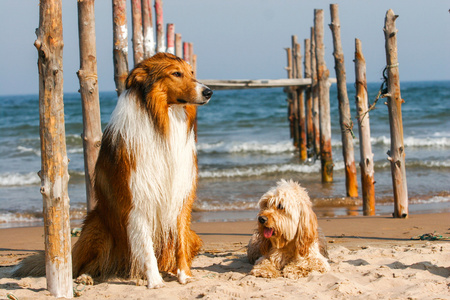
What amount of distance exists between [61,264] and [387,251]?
341 cm

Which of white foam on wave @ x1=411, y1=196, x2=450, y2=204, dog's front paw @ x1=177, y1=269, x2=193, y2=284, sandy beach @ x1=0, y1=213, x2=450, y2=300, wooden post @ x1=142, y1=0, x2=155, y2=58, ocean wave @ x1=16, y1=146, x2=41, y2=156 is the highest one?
wooden post @ x1=142, y1=0, x2=155, y2=58

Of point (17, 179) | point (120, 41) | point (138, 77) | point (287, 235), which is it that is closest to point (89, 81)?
point (120, 41)

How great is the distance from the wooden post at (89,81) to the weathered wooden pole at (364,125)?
417cm

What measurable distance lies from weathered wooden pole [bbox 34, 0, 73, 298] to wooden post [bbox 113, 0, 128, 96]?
→ 9.43 ft

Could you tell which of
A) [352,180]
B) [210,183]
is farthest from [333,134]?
[352,180]

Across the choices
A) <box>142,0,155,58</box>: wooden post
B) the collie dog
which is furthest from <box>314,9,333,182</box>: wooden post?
the collie dog

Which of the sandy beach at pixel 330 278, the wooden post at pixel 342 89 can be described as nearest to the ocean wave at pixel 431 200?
the wooden post at pixel 342 89

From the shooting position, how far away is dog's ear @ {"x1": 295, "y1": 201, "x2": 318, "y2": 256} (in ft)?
15.9

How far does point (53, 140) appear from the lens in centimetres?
408

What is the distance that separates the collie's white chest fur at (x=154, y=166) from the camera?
14.8ft

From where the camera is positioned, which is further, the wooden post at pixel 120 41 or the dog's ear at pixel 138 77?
the wooden post at pixel 120 41

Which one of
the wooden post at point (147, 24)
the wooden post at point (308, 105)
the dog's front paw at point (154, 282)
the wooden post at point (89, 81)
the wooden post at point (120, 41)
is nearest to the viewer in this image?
the dog's front paw at point (154, 282)

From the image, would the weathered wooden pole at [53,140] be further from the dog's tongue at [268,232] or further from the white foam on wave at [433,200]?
the white foam on wave at [433,200]

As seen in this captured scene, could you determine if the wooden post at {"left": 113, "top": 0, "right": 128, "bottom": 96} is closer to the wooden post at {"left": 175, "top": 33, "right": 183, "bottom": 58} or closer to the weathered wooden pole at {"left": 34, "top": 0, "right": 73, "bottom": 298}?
the weathered wooden pole at {"left": 34, "top": 0, "right": 73, "bottom": 298}
